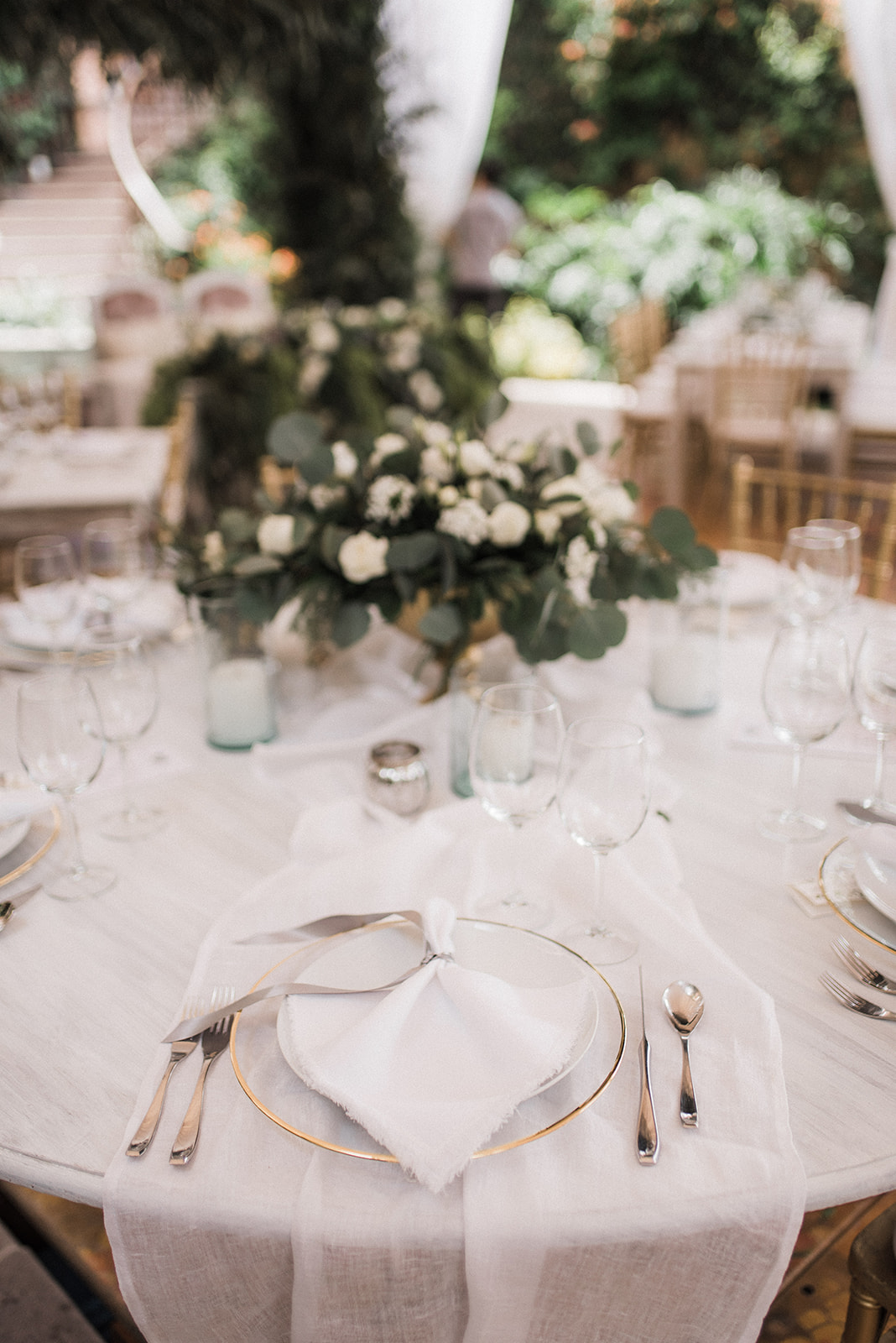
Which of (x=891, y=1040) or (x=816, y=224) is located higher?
(x=816, y=224)

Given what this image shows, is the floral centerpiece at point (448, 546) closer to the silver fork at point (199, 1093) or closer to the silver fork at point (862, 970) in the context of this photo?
the silver fork at point (862, 970)

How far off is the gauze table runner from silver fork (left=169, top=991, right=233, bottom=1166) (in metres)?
0.01

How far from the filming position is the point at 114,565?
1.59m

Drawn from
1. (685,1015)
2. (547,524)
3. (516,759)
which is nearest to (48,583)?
(547,524)

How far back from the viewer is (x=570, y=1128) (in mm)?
721

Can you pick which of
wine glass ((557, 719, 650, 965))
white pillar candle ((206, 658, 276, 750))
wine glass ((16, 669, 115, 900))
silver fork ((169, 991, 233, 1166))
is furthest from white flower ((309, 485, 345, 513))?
silver fork ((169, 991, 233, 1166))

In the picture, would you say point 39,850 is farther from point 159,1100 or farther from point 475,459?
point 475,459

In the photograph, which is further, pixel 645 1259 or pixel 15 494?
pixel 15 494

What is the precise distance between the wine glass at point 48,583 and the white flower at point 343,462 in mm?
487

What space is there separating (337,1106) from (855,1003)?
0.45m

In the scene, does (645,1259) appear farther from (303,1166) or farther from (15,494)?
(15,494)

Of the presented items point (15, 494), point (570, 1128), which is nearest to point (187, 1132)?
point (570, 1128)

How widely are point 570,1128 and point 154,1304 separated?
31 cm

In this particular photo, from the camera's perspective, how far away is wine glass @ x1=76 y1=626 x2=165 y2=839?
111 centimetres
